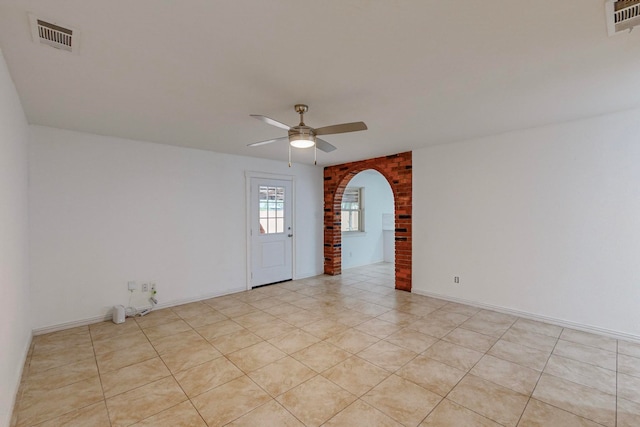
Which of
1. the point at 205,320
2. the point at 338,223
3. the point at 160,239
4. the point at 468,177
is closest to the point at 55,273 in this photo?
the point at 160,239

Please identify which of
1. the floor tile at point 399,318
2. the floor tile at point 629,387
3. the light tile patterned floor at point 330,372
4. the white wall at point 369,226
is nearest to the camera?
the light tile patterned floor at point 330,372

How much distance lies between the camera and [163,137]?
3.82 metres

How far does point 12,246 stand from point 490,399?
3.85m

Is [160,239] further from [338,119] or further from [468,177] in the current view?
[468,177]

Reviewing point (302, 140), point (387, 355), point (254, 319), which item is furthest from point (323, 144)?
point (254, 319)

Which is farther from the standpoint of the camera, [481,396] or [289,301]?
[289,301]

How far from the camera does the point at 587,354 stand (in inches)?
109

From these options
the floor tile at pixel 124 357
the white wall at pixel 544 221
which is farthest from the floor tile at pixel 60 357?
the white wall at pixel 544 221

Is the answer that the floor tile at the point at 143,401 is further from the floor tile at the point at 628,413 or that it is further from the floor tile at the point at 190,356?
the floor tile at the point at 628,413

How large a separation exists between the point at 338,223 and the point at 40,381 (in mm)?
4838

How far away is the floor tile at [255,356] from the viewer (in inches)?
103

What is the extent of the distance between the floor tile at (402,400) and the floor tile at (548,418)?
0.55 metres

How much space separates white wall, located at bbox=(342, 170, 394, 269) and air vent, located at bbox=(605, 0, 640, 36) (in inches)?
218

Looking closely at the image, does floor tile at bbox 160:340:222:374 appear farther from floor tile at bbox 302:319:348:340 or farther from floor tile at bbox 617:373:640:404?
floor tile at bbox 617:373:640:404
